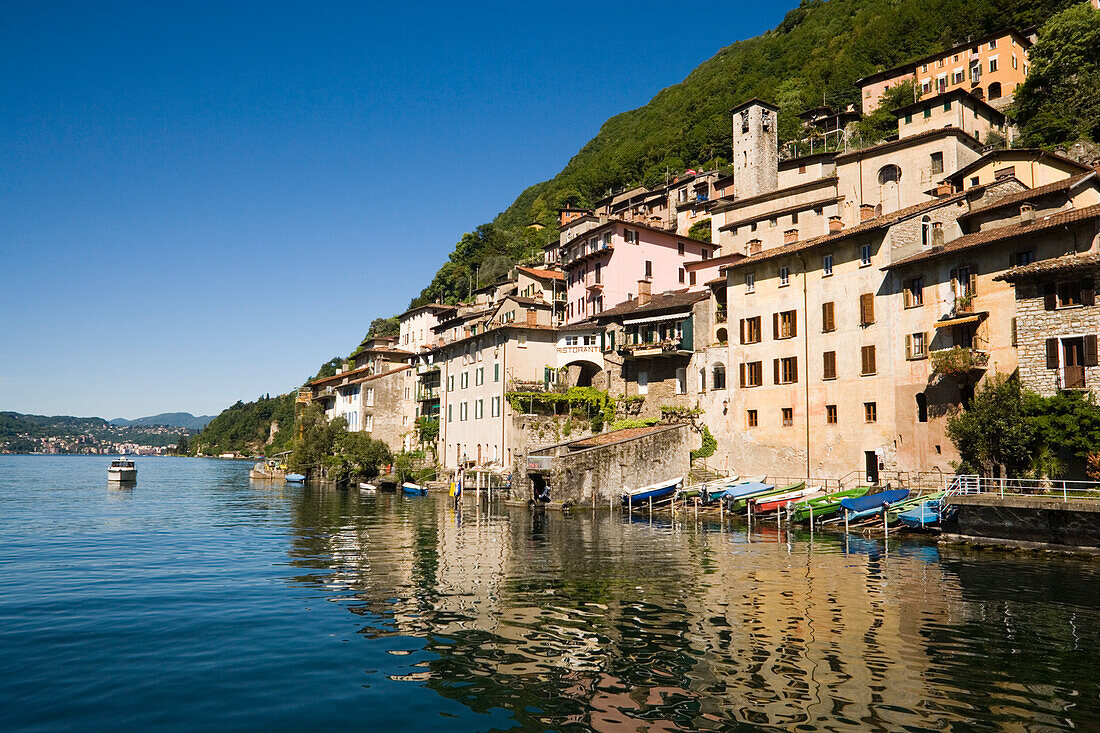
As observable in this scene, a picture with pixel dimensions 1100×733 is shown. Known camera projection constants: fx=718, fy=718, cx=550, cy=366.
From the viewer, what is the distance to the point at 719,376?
4994cm

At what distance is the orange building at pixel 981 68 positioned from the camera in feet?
229

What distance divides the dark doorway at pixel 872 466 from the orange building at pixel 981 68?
1832 inches

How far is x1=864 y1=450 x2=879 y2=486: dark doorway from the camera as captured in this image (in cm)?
3881

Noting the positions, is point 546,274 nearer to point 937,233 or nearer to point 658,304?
point 658,304

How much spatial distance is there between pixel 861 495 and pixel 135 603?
32.0 m

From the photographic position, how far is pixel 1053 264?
29.4 meters

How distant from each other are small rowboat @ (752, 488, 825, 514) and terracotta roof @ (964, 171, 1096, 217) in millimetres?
16514

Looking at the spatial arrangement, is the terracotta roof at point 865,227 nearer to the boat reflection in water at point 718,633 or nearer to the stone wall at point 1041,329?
the stone wall at point 1041,329

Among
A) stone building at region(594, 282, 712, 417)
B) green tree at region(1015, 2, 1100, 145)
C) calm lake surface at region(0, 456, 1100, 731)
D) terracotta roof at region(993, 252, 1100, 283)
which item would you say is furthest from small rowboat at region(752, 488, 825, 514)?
green tree at region(1015, 2, 1100, 145)

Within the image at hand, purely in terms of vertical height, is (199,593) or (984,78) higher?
(984,78)

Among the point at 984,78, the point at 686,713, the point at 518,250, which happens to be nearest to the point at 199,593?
the point at 686,713

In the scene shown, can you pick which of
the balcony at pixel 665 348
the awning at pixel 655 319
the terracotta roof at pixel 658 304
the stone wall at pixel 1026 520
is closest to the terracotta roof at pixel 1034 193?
the stone wall at pixel 1026 520

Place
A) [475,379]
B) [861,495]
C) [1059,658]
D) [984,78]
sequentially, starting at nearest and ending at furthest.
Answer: [1059,658] → [861,495] → [475,379] → [984,78]

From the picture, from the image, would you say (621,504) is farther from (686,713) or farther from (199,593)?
(686,713)
